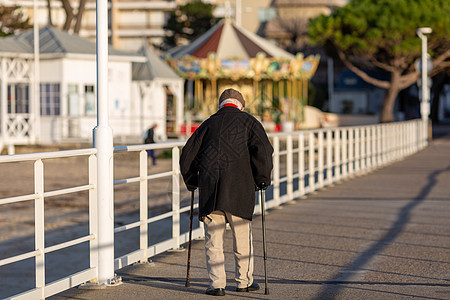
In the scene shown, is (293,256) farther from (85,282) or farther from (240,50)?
(240,50)

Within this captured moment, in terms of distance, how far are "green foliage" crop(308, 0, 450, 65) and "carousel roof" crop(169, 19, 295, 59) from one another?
1079 cm

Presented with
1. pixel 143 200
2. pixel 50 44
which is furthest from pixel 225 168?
pixel 50 44

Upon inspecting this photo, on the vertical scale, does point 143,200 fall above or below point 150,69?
below

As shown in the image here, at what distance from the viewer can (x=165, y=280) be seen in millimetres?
8070

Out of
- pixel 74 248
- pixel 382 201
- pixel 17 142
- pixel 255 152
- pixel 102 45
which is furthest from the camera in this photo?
pixel 17 142

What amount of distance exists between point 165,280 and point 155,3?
3481 inches

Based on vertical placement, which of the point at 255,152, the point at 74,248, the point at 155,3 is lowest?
the point at 74,248

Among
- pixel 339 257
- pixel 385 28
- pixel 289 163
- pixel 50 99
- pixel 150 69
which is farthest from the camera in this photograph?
pixel 385 28

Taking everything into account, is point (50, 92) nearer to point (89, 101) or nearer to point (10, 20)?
point (89, 101)

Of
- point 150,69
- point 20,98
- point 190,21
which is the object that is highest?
point 190,21

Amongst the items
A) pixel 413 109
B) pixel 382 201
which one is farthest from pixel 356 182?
pixel 413 109

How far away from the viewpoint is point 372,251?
9773 millimetres

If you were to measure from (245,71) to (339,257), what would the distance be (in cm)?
3950

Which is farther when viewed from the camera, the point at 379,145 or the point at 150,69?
the point at 150,69
